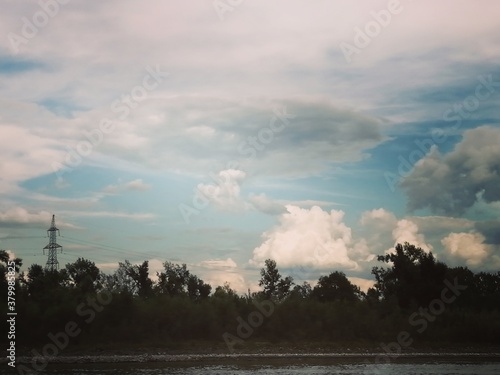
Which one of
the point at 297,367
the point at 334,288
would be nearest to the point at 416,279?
the point at 334,288

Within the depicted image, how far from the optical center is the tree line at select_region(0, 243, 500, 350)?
72688 millimetres

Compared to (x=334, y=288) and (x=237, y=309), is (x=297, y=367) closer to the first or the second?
(x=237, y=309)

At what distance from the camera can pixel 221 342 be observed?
7644 centimetres

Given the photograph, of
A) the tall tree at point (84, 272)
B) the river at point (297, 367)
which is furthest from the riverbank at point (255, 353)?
the tall tree at point (84, 272)

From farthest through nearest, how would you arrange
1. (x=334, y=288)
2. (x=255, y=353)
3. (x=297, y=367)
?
(x=334, y=288) → (x=255, y=353) → (x=297, y=367)

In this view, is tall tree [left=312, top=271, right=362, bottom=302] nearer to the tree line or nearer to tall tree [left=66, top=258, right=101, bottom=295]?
the tree line

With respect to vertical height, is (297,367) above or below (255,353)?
below

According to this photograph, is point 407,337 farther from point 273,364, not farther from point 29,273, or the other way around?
point 29,273

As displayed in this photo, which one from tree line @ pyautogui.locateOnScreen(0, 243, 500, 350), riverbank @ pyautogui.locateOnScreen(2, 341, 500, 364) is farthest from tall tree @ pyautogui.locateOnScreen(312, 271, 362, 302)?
riverbank @ pyautogui.locateOnScreen(2, 341, 500, 364)

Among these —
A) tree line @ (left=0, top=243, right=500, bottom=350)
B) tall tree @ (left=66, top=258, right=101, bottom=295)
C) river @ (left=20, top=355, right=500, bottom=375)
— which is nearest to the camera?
river @ (left=20, top=355, right=500, bottom=375)

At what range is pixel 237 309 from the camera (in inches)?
3253

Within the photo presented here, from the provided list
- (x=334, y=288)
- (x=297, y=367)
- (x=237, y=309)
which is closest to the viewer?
(x=297, y=367)

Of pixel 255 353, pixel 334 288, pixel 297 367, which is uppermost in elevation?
pixel 334 288

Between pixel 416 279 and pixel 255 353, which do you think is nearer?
pixel 255 353
